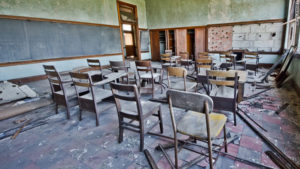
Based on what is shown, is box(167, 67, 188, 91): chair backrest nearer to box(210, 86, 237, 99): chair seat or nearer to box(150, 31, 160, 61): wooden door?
box(210, 86, 237, 99): chair seat

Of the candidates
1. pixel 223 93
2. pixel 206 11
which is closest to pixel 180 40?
pixel 206 11

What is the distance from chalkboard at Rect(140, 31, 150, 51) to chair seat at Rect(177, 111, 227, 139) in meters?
8.00

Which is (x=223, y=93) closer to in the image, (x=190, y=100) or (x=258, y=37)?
(x=190, y=100)

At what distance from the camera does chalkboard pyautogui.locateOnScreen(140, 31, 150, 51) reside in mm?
9062

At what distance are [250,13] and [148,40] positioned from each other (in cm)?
521

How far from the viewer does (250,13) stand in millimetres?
6672

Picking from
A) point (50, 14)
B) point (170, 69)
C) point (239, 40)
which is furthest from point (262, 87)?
point (50, 14)

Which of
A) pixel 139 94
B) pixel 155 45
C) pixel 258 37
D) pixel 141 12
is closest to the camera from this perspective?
pixel 139 94

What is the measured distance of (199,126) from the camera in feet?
4.64

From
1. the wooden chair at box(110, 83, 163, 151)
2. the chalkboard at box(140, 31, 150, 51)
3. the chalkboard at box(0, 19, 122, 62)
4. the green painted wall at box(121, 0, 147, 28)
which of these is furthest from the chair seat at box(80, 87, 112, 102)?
the green painted wall at box(121, 0, 147, 28)

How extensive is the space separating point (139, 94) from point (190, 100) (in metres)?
1.83

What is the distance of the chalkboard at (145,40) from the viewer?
9062mm

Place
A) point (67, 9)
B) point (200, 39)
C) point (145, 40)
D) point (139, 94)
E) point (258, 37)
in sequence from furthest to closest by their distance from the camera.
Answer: point (145, 40), point (200, 39), point (258, 37), point (67, 9), point (139, 94)

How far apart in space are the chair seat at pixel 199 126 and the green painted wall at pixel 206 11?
7.07m
